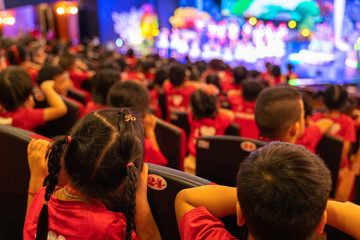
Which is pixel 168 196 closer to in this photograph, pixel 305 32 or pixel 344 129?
pixel 344 129

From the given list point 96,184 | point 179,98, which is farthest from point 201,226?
point 179,98

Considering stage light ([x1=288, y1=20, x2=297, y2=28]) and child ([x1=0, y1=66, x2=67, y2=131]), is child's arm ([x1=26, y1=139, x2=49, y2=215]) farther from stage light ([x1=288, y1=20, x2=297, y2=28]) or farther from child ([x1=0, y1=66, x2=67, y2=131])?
stage light ([x1=288, y1=20, x2=297, y2=28])

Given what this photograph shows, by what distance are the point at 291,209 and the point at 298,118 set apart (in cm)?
95

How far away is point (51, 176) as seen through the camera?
90 cm

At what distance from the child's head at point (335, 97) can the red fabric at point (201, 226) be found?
199 centimetres

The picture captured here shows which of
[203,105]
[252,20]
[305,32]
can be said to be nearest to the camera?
[203,105]

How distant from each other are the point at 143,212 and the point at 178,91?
2.61 meters

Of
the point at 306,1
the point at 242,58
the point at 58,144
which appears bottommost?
the point at 242,58

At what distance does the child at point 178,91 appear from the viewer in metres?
3.45

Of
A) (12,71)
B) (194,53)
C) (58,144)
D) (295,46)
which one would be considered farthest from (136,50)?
(58,144)

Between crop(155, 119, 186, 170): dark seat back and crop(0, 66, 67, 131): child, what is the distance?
0.58 metres

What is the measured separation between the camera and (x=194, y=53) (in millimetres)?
11406

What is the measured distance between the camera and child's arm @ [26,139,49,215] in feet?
3.78

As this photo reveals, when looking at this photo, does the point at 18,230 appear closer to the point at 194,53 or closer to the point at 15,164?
the point at 15,164
